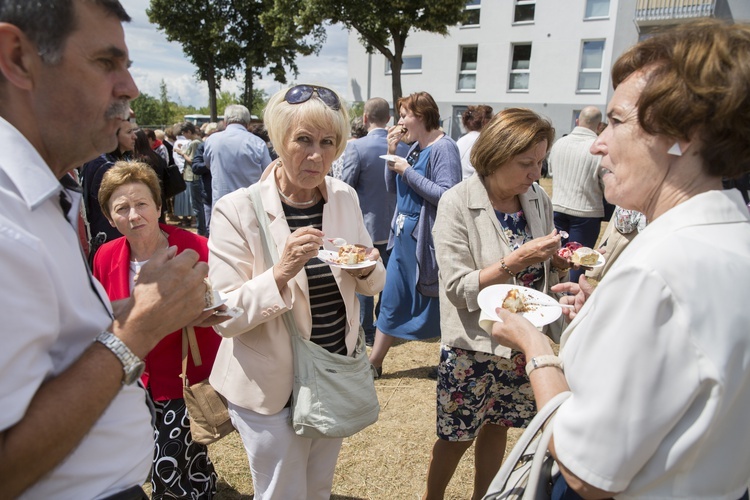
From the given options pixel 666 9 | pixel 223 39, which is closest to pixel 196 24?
pixel 223 39

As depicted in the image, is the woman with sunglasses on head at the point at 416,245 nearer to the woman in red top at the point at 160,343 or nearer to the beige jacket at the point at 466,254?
the beige jacket at the point at 466,254

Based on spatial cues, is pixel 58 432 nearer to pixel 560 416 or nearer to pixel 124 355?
pixel 124 355

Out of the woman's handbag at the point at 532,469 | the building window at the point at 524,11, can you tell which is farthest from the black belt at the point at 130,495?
the building window at the point at 524,11

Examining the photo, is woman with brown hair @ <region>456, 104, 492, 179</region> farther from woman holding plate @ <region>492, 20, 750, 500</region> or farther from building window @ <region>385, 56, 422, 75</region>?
building window @ <region>385, 56, 422, 75</region>

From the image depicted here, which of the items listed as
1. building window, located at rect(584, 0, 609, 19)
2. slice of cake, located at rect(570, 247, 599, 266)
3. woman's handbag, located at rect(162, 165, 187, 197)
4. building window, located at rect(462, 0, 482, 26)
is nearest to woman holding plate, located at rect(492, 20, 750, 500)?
slice of cake, located at rect(570, 247, 599, 266)

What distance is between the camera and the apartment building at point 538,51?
2053cm

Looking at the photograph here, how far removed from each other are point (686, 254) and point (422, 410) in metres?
3.24

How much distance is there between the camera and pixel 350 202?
90.2 inches

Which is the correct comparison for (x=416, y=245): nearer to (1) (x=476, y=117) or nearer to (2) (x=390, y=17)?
(1) (x=476, y=117)

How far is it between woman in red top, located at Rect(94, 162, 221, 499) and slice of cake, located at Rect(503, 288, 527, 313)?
1481 mm

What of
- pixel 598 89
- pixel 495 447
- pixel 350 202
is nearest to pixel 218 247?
pixel 350 202

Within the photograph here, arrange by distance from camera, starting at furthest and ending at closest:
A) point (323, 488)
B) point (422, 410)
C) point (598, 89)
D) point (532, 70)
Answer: point (532, 70), point (598, 89), point (422, 410), point (323, 488)

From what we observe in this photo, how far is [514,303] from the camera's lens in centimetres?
206

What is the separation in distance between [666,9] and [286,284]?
77.8 ft
